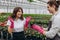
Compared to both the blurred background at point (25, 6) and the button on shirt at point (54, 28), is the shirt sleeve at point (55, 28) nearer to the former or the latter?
the button on shirt at point (54, 28)

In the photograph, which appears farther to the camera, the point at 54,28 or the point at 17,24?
the point at 17,24

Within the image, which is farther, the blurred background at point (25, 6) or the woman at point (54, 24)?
the blurred background at point (25, 6)

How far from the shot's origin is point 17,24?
6.46m

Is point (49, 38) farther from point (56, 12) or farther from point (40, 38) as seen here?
point (40, 38)

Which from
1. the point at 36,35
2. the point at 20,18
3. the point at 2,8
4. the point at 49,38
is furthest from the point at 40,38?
the point at 2,8

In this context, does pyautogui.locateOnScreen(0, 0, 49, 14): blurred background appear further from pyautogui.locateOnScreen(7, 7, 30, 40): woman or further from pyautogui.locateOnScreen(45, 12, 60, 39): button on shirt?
pyautogui.locateOnScreen(45, 12, 60, 39): button on shirt

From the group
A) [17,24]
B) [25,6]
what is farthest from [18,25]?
[25,6]

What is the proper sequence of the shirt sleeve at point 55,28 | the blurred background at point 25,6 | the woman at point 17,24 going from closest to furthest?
the shirt sleeve at point 55,28 < the woman at point 17,24 < the blurred background at point 25,6

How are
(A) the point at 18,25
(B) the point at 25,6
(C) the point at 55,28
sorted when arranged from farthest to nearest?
(B) the point at 25,6, (A) the point at 18,25, (C) the point at 55,28

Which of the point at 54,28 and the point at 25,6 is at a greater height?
the point at 54,28

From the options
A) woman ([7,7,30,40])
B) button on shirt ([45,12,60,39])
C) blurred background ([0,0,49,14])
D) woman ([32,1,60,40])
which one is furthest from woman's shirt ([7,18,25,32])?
blurred background ([0,0,49,14])

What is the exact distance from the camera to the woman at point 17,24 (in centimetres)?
636

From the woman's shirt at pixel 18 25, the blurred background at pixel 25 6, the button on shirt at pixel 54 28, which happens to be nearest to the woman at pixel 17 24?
the woman's shirt at pixel 18 25

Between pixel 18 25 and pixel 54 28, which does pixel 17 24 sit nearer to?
pixel 18 25
